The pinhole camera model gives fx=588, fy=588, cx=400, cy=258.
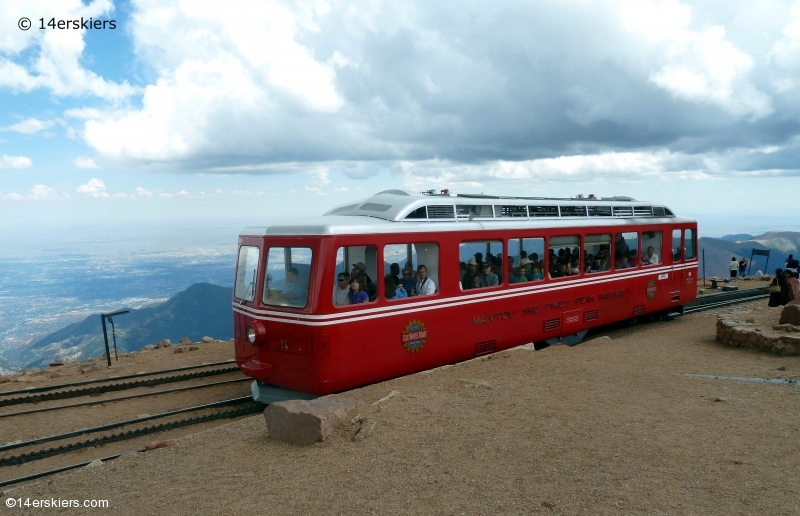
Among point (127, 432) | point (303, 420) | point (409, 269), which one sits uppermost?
point (409, 269)

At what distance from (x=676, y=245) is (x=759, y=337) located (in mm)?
4651

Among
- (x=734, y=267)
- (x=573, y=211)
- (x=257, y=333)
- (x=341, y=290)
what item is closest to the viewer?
(x=341, y=290)

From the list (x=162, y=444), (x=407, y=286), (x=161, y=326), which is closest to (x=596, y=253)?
(x=407, y=286)

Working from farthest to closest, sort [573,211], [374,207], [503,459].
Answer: [573,211] → [374,207] → [503,459]

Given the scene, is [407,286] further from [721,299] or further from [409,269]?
[721,299]

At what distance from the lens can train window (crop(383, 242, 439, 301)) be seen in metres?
8.84

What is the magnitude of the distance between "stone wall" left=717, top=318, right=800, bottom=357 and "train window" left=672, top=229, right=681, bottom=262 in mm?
3024

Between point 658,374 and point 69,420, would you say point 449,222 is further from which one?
point 69,420

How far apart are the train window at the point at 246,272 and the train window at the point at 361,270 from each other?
4.71 ft

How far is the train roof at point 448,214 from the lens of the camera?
28.2ft

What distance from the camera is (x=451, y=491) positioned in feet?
17.5

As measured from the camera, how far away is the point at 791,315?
1253 cm

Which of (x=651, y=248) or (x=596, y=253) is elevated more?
(x=596, y=253)

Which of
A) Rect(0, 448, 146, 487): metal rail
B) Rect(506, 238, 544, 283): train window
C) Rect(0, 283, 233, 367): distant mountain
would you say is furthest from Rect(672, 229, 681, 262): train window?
Rect(0, 283, 233, 367): distant mountain
